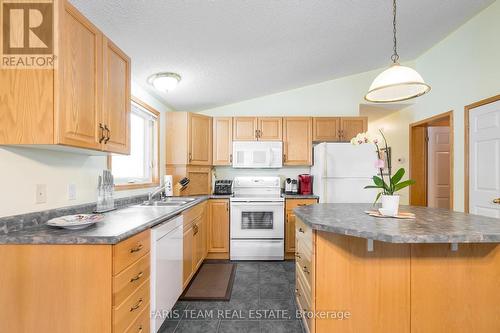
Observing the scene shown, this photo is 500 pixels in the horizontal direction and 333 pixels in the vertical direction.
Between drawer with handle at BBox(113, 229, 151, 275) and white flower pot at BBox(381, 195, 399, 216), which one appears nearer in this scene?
drawer with handle at BBox(113, 229, 151, 275)

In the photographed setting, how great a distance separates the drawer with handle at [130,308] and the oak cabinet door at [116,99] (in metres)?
0.95

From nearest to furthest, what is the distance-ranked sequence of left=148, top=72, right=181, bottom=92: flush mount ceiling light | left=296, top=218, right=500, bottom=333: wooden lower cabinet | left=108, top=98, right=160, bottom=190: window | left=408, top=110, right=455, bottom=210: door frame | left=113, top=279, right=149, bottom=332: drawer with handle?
1. left=113, top=279, right=149, bottom=332: drawer with handle
2. left=296, top=218, right=500, bottom=333: wooden lower cabinet
3. left=148, top=72, right=181, bottom=92: flush mount ceiling light
4. left=108, top=98, right=160, bottom=190: window
5. left=408, top=110, right=455, bottom=210: door frame

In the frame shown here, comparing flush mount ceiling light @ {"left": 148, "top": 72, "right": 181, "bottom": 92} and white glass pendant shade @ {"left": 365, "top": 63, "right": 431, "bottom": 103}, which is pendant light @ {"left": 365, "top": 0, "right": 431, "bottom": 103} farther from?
flush mount ceiling light @ {"left": 148, "top": 72, "right": 181, "bottom": 92}

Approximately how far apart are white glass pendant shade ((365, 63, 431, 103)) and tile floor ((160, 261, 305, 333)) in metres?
1.91

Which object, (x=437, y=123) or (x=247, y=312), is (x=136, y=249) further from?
(x=437, y=123)

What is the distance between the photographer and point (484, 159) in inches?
98.3

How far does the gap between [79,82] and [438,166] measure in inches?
184

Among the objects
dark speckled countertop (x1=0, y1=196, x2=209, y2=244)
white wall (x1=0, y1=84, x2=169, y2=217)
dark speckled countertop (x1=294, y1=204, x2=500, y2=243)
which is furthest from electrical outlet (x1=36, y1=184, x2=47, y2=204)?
dark speckled countertop (x1=294, y1=204, x2=500, y2=243)

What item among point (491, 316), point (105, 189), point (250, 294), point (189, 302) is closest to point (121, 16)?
point (105, 189)

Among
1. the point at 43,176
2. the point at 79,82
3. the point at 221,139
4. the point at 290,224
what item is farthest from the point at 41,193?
the point at 290,224

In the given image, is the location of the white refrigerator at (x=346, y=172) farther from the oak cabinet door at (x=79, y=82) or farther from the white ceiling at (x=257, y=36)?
the oak cabinet door at (x=79, y=82)

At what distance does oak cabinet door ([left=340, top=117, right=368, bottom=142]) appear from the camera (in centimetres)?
360

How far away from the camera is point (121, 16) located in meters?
1.56

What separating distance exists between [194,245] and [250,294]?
0.80 meters
